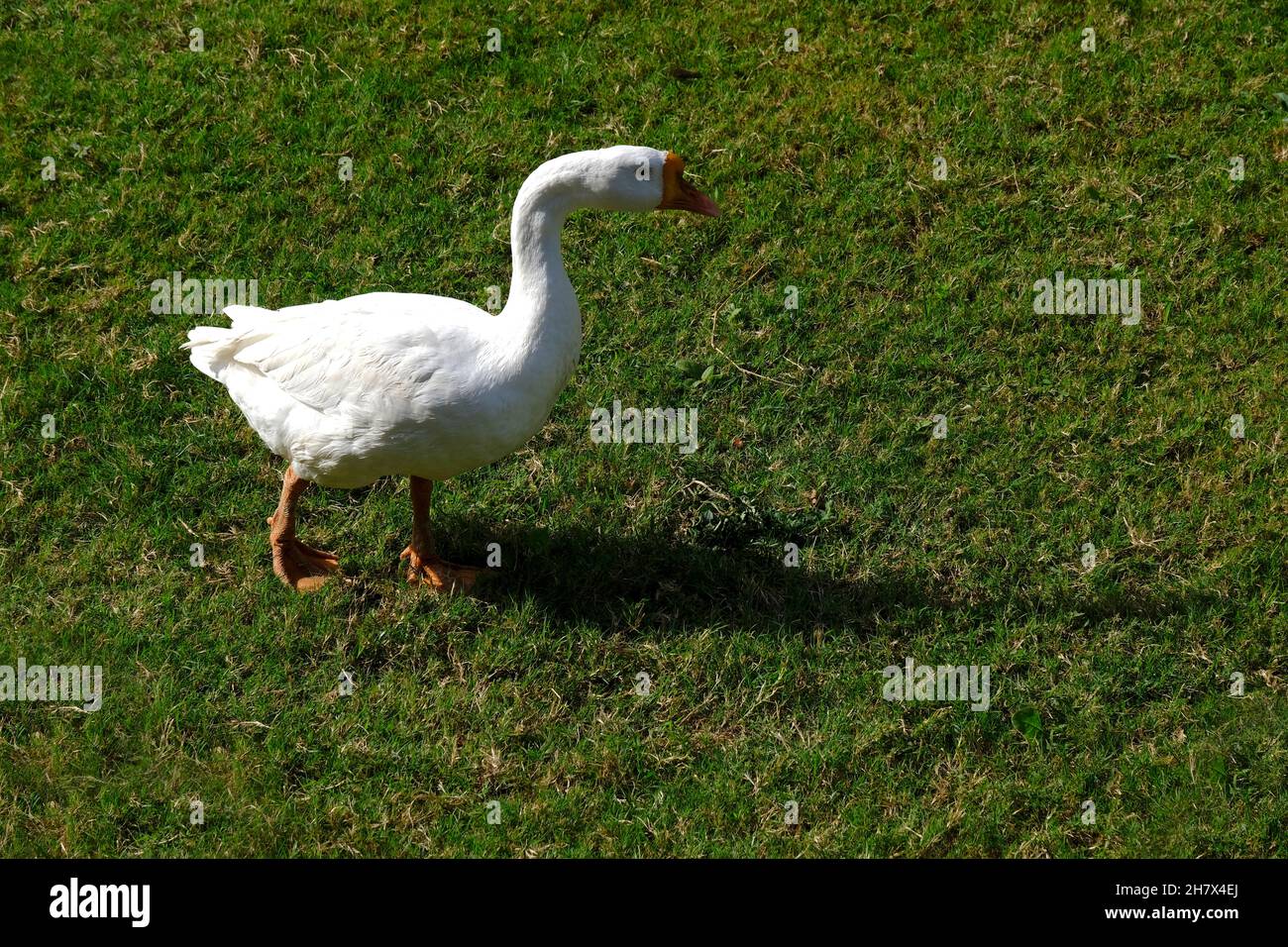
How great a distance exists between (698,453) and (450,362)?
1639 millimetres

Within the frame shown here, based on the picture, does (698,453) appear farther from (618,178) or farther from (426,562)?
(618,178)

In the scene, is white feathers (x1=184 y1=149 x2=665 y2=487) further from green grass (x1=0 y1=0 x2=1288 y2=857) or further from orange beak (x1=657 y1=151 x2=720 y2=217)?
green grass (x1=0 y1=0 x2=1288 y2=857)

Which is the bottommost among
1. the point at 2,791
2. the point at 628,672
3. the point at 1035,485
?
the point at 2,791

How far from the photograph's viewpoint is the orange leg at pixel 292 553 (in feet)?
17.0

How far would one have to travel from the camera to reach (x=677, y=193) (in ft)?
15.3

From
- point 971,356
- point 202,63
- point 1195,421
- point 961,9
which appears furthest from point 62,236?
point 1195,421

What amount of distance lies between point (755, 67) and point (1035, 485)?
3.28 metres

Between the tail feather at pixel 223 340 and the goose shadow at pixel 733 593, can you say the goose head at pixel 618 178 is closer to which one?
the tail feather at pixel 223 340

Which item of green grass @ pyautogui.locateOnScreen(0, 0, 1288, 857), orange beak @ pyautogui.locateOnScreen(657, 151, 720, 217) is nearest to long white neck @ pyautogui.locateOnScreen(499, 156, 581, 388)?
orange beak @ pyautogui.locateOnScreen(657, 151, 720, 217)

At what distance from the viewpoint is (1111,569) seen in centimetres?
534

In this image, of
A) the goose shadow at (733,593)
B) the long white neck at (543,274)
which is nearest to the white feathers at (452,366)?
the long white neck at (543,274)

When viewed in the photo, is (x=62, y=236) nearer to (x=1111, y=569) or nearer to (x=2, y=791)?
(x=2, y=791)

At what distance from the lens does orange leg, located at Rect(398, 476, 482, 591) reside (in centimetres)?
518

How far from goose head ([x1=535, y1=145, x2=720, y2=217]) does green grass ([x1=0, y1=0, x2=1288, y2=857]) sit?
60.1 inches
